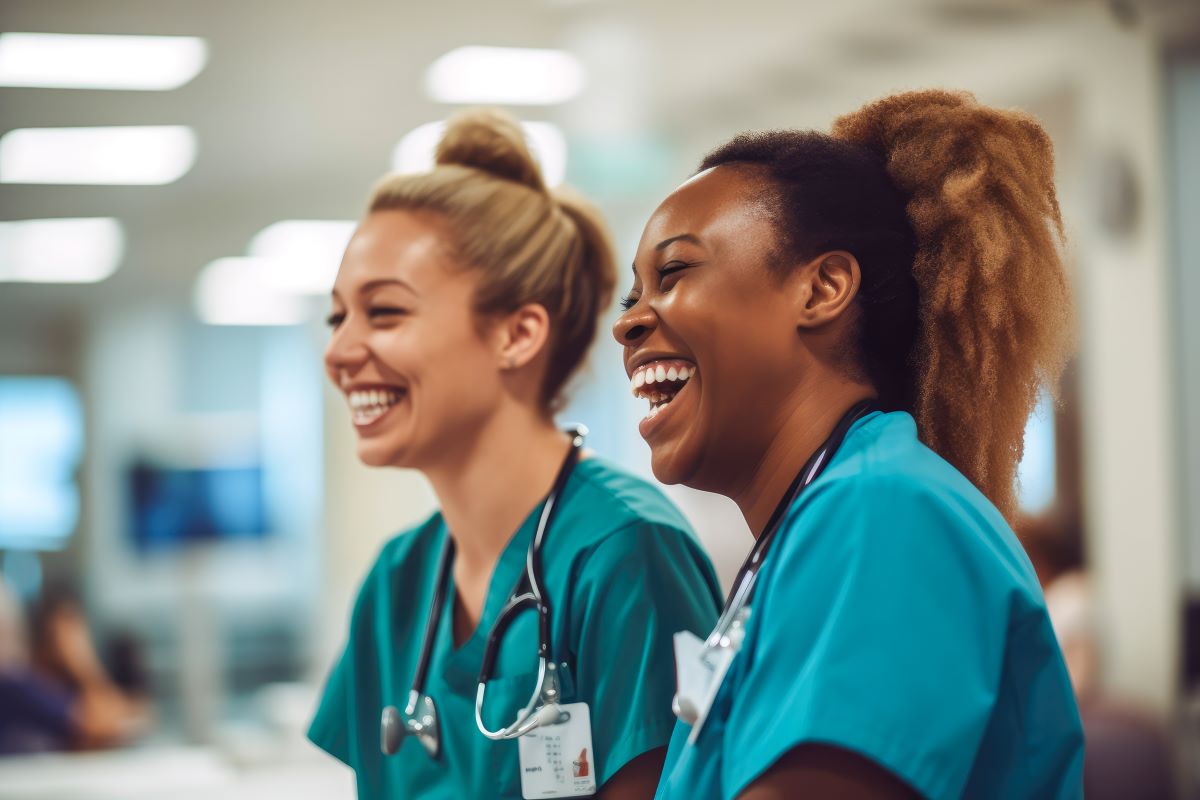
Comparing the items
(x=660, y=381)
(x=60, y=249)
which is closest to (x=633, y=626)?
(x=660, y=381)

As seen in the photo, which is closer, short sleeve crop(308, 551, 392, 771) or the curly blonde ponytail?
the curly blonde ponytail

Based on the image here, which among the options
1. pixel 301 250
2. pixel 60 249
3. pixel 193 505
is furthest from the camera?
pixel 301 250

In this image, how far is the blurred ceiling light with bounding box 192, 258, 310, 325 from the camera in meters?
7.64

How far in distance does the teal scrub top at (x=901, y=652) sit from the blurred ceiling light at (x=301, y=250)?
5.86m

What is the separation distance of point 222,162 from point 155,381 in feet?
10.8

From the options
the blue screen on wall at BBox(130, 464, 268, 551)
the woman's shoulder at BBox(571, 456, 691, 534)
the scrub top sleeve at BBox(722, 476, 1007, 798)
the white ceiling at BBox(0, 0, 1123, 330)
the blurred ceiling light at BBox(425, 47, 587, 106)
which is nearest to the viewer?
the scrub top sleeve at BBox(722, 476, 1007, 798)

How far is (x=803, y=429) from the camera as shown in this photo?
1.03 meters

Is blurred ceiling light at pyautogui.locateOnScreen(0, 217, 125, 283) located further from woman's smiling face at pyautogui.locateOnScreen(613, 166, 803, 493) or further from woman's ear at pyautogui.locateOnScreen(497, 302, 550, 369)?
woman's smiling face at pyautogui.locateOnScreen(613, 166, 803, 493)

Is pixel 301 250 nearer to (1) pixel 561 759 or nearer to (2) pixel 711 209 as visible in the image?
(1) pixel 561 759

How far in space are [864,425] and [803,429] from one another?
60 millimetres

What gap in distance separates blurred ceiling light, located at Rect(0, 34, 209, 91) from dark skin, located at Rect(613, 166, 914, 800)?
160 inches

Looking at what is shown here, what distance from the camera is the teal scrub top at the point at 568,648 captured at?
49.7 inches

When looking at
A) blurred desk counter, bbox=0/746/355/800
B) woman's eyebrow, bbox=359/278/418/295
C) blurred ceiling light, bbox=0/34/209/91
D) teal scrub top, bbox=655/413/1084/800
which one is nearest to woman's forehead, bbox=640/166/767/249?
teal scrub top, bbox=655/413/1084/800

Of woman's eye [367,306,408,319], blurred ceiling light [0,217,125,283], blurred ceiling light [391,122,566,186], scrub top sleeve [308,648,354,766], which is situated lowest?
scrub top sleeve [308,648,354,766]
